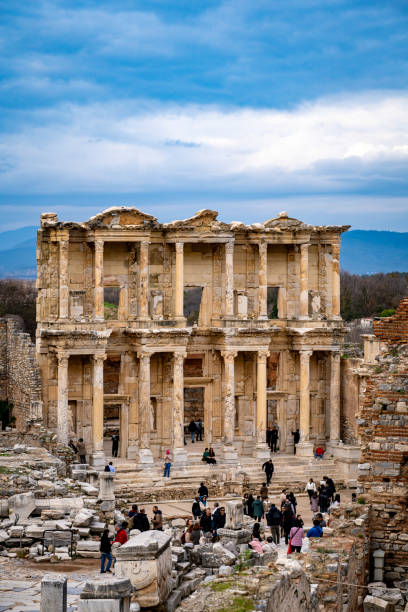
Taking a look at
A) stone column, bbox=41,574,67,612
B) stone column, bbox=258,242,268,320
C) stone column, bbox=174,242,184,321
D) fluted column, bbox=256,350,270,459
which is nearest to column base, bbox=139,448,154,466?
fluted column, bbox=256,350,270,459

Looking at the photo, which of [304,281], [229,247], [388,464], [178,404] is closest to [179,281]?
[229,247]

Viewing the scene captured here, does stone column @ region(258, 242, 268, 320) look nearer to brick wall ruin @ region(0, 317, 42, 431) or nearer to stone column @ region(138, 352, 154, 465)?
stone column @ region(138, 352, 154, 465)

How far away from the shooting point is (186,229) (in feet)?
122

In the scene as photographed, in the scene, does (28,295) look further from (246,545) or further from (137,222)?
(246,545)

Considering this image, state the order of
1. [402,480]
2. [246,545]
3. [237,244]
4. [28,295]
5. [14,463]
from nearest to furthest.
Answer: [402,480] < [246,545] < [14,463] < [237,244] < [28,295]

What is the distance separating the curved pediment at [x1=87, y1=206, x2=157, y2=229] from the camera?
118 feet

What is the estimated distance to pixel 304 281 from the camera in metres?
38.9

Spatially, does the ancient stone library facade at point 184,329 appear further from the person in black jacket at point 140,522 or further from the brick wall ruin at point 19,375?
the person in black jacket at point 140,522

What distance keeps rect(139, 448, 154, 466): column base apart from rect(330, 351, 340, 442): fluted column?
7.56 metres

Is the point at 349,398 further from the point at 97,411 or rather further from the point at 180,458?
the point at 97,411

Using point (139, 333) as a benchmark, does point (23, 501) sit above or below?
below

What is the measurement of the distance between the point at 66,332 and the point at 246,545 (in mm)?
14347

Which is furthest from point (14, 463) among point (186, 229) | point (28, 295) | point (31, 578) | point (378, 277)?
point (378, 277)

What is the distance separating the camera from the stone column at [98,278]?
35750 mm
